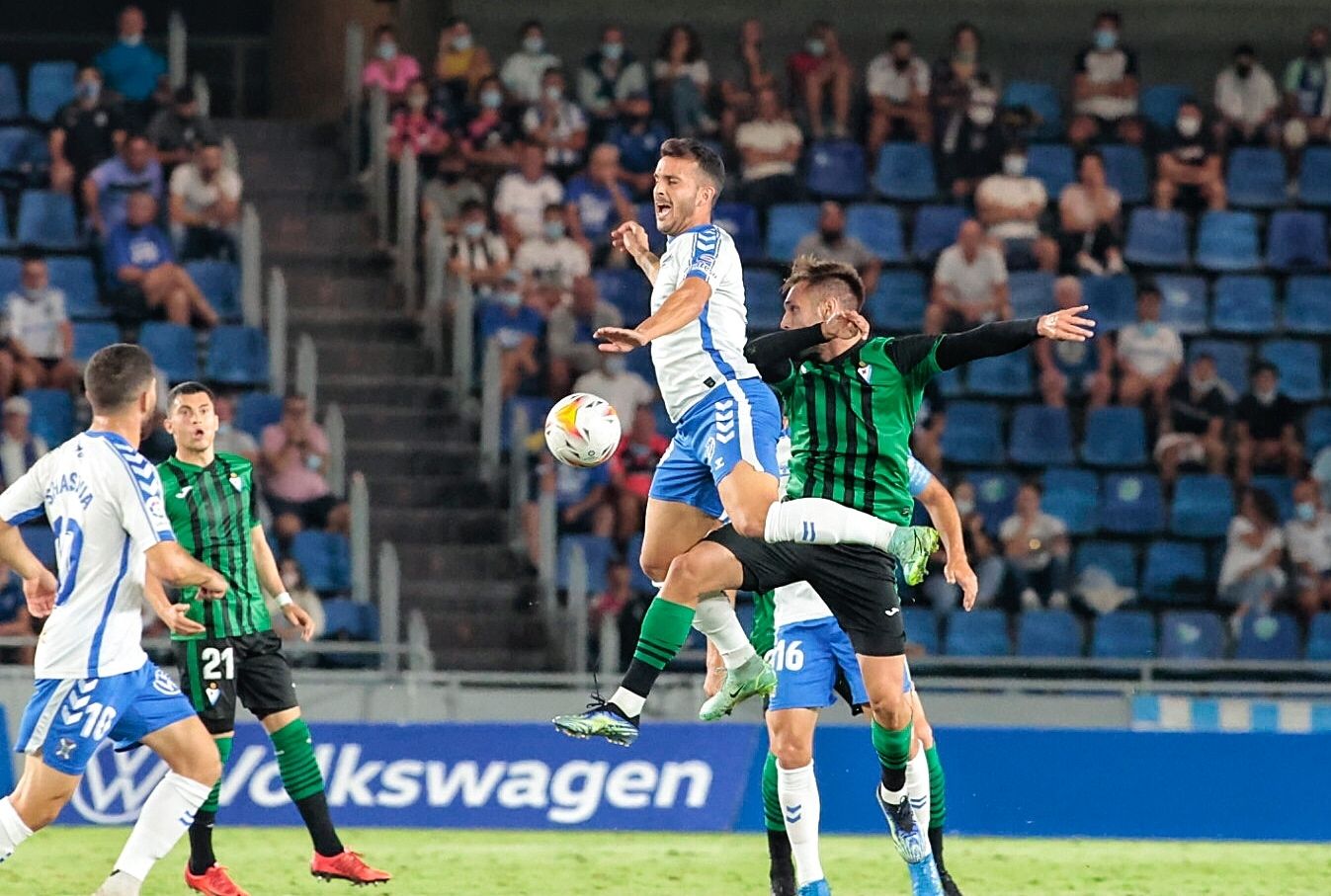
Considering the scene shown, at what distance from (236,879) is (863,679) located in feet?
11.3

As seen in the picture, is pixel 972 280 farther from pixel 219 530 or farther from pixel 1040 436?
pixel 219 530

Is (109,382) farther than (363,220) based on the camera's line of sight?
No

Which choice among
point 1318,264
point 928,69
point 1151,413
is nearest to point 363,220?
point 928,69

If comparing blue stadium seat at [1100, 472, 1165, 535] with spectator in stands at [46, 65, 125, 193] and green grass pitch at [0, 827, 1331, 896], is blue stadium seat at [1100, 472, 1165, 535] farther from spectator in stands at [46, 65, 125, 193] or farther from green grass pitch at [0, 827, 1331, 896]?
spectator in stands at [46, 65, 125, 193]

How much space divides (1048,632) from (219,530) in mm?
7893

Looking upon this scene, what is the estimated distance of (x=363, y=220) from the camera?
18703 millimetres

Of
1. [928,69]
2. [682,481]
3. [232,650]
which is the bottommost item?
[232,650]

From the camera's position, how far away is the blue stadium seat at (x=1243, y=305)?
17969mm

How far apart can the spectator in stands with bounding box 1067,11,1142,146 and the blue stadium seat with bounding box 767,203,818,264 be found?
2562 mm

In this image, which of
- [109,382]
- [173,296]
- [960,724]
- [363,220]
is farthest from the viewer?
[363,220]

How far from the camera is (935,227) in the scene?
17906 millimetres

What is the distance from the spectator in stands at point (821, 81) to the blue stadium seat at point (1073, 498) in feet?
11.1

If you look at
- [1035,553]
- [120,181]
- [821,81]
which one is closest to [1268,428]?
[1035,553]

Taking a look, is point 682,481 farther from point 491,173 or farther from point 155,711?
point 491,173
